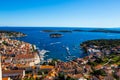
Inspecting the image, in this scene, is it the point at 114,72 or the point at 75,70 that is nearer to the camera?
the point at 114,72

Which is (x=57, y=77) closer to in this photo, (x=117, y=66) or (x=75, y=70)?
(x=75, y=70)

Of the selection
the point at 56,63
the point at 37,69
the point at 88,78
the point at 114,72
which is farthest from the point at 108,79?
the point at 56,63

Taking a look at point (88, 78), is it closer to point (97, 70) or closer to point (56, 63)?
point (97, 70)

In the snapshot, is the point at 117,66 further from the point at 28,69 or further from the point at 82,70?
the point at 28,69

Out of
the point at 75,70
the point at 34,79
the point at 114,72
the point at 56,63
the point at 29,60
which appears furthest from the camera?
the point at 29,60

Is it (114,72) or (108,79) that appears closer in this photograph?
(108,79)

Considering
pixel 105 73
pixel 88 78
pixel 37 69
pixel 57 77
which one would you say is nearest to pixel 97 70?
pixel 105 73

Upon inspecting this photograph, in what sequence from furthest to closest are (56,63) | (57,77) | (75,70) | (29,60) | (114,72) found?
1. (29,60)
2. (56,63)
3. (75,70)
4. (114,72)
5. (57,77)

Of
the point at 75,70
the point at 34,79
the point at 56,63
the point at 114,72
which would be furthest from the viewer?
the point at 56,63

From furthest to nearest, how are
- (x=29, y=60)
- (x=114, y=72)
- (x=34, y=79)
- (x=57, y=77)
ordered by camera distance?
(x=29, y=60)
(x=114, y=72)
(x=57, y=77)
(x=34, y=79)
